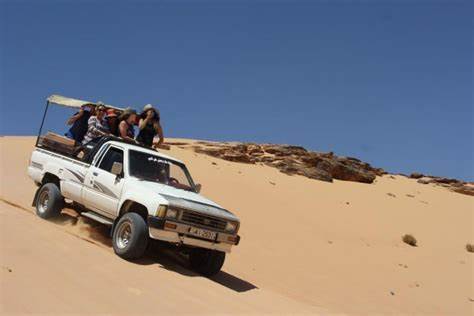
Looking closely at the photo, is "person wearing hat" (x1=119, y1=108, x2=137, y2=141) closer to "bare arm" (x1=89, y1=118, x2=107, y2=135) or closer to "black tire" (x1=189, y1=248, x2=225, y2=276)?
"bare arm" (x1=89, y1=118, x2=107, y2=135)

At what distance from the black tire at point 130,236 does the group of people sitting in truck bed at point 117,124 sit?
314cm

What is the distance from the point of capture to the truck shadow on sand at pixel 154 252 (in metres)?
8.58

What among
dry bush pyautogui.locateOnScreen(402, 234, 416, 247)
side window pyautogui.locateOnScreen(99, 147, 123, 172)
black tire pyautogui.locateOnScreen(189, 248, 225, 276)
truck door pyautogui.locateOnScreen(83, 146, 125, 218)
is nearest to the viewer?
truck door pyautogui.locateOnScreen(83, 146, 125, 218)

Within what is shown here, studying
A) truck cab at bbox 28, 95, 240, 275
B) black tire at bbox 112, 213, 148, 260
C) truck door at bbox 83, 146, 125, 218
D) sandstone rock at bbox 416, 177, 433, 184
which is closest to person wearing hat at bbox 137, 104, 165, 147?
truck cab at bbox 28, 95, 240, 275

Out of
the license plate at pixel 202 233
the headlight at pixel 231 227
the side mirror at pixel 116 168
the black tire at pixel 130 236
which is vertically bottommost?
the black tire at pixel 130 236

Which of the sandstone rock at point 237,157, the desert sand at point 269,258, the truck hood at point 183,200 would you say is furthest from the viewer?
the sandstone rock at point 237,157

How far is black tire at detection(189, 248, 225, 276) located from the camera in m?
9.27

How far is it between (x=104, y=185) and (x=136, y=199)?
1.16 m

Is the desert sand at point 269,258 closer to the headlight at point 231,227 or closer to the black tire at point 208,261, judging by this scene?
the black tire at point 208,261

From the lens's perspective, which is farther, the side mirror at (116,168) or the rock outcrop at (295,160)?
the rock outcrop at (295,160)

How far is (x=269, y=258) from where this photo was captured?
44.2ft

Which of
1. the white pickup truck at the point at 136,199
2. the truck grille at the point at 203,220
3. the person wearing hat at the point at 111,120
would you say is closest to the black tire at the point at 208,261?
the white pickup truck at the point at 136,199

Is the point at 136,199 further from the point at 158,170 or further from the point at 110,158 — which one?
the point at 110,158

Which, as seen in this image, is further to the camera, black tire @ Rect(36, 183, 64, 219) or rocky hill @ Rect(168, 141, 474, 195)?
rocky hill @ Rect(168, 141, 474, 195)
